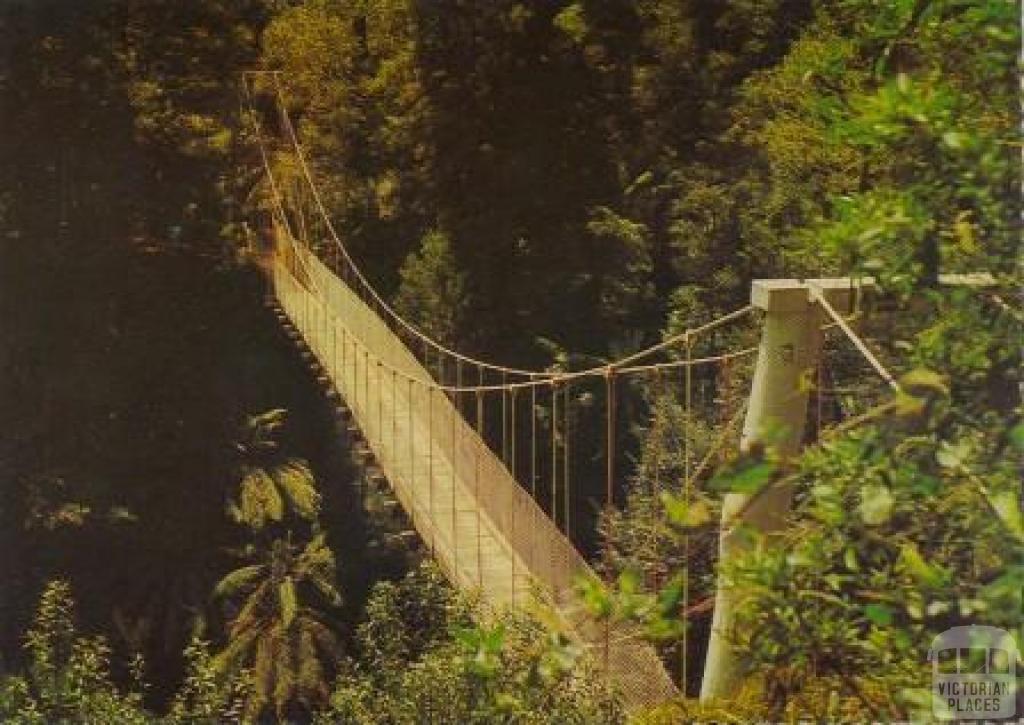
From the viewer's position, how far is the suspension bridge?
97.2 inches

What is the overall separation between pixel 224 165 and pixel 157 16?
115cm

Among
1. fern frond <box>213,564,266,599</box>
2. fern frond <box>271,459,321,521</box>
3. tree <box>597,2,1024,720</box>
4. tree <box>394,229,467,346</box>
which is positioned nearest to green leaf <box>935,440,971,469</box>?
tree <box>597,2,1024,720</box>

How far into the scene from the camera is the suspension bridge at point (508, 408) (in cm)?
247

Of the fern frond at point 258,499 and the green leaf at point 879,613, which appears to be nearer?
the green leaf at point 879,613

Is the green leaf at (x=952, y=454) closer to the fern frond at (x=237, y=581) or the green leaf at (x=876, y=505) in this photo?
the green leaf at (x=876, y=505)

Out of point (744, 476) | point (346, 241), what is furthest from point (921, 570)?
point (346, 241)

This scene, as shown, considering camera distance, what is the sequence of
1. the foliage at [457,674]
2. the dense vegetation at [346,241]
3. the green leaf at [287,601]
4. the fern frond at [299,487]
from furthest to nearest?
1. the fern frond at [299,487]
2. the green leaf at [287,601]
3. the dense vegetation at [346,241]
4. the foliage at [457,674]

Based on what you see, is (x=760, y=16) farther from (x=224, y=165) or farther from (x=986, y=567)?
(x=986, y=567)

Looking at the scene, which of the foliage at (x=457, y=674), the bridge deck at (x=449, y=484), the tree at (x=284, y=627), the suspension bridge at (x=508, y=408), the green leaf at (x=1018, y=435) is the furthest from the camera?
the tree at (x=284, y=627)

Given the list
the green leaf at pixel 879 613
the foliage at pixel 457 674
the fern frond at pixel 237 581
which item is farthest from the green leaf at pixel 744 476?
the fern frond at pixel 237 581

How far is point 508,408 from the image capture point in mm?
12875

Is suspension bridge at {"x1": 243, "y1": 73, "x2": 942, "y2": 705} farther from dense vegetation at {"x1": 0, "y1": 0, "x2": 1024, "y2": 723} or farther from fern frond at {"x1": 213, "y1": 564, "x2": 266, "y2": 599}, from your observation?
fern frond at {"x1": 213, "y1": 564, "x2": 266, "y2": 599}

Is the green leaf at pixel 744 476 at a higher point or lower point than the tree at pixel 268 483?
higher

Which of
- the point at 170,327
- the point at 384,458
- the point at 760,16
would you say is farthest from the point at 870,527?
the point at 760,16
